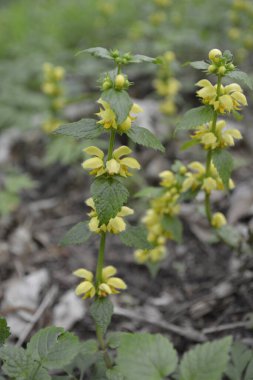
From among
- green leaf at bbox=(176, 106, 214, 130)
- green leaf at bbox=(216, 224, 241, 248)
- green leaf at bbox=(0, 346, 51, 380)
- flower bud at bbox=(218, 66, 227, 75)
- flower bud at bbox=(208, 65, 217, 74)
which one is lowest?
green leaf at bbox=(0, 346, 51, 380)

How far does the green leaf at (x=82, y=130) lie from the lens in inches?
65.0

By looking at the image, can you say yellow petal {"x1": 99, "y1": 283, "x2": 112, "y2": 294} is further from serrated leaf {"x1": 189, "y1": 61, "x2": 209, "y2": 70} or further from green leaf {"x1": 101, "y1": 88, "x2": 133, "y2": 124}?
serrated leaf {"x1": 189, "y1": 61, "x2": 209, "y2": 70}

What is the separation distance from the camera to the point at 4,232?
3.54 m

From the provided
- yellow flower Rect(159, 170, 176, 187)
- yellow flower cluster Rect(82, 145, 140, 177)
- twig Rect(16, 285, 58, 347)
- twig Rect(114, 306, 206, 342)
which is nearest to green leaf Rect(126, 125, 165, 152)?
yellow flower cluster Rect(82, 145, 140, 177)

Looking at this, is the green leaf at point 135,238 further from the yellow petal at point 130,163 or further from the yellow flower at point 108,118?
the yellow flower at point 108,118

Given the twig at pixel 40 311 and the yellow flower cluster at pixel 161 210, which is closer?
the yellow flower cluster at pixel 161 210

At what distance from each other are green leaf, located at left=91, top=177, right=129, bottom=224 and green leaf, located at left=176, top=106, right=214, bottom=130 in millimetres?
361

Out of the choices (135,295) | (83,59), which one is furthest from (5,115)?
(135,295)

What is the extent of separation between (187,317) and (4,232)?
1.68 metres

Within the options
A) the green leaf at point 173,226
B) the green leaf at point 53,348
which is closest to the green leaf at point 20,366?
the green leaf at point 53,348

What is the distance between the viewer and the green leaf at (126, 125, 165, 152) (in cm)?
166

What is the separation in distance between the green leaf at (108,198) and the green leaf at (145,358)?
0.44 m

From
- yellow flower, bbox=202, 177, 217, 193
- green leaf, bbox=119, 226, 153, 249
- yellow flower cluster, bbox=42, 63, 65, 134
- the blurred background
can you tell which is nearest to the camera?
green leaf, bbox=119, 226, 153, 249

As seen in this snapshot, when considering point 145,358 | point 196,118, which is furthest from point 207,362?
point 196,118
